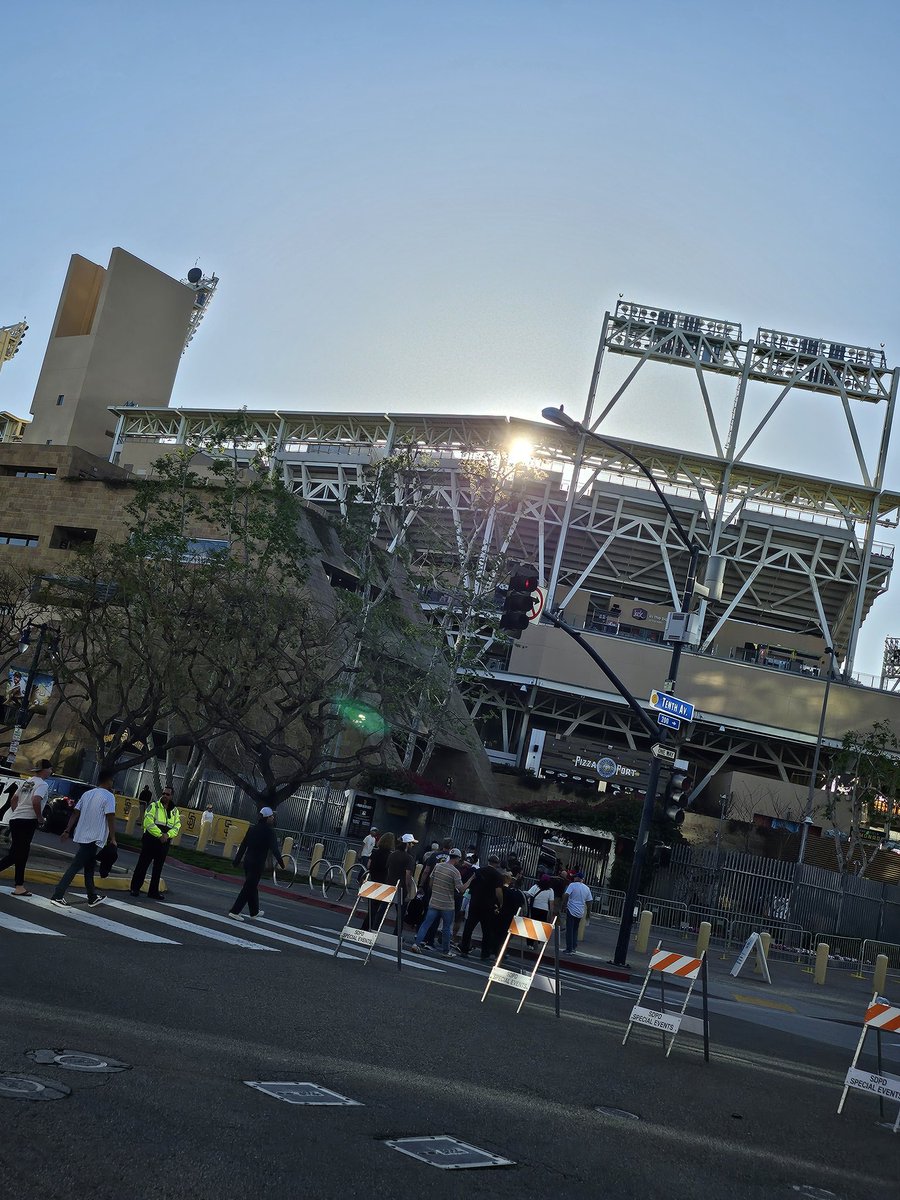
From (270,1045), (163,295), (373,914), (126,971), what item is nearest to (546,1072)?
(270,1045)

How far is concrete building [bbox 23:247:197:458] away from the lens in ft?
286

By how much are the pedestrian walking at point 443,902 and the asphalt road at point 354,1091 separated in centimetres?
372

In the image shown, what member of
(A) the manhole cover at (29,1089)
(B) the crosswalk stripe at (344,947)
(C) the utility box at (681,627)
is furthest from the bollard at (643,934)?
(A) the manhole cover at (29,1089)

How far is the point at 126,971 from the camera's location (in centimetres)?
1072

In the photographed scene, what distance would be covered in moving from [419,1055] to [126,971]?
315 cm

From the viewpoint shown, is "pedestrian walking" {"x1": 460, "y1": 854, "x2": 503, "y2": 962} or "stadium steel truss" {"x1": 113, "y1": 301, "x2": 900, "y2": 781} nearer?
"pedestrian walking" {"x1": 460, "y1": 854, "x2": 503, "y2": 962}

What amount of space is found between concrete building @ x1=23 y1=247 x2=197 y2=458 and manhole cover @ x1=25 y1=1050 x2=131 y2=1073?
8542 centimetres

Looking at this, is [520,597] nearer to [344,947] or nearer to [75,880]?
[344,947]

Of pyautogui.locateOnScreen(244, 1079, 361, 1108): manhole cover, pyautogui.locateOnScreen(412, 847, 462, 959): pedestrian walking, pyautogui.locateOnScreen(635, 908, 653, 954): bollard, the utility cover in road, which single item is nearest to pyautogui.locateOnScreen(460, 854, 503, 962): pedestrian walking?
pyautogui.locateOnScreen(412, 847, 462, 959): pedestrian walking

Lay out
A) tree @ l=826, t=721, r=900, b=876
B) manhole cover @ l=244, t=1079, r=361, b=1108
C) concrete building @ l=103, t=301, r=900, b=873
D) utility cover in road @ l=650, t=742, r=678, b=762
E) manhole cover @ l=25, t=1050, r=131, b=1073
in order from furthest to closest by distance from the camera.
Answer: concrete building @ l=103, t=301, r=900, b=873 < tree @ l=826, t=721, r=900, b=876 < utility cover in road @ l=650, t=742, r=678, b=762 < manhole cover @ l=244, t=1079, r=361, b=1108 < manhole cover @ l=25, t=1050, r=131, b=1073

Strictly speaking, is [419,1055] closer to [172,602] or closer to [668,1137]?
[668,1137]

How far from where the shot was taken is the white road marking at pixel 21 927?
12070 millimetres

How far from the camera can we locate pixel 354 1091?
743cm

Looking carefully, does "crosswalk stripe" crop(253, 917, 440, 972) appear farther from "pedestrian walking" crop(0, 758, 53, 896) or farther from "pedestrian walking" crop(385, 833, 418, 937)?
"pedestrian walking" crop(0, 758, 53, 896)
